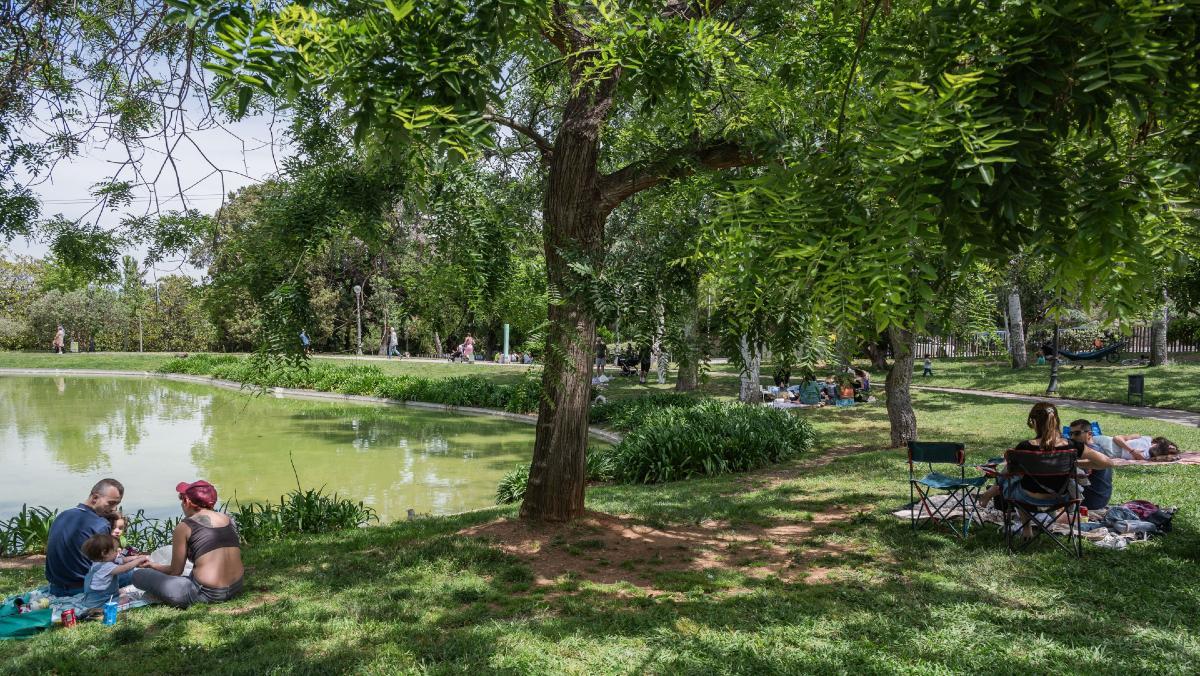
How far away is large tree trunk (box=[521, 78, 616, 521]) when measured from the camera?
7.02 meters

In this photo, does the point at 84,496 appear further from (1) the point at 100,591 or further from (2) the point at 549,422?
(2) the point at 549,422

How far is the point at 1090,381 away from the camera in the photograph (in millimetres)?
20438

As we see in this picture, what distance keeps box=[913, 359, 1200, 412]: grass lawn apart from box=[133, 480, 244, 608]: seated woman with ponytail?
18538 mm

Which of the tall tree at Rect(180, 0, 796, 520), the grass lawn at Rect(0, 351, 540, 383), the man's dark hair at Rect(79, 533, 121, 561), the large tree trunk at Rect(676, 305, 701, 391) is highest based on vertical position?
the tall tree at Rect(180, 0, 796, 520)

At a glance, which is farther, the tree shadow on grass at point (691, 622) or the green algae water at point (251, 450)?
the green algae water at point (251, 450)

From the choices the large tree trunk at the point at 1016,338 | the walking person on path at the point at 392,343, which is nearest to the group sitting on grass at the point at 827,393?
the large tree trunk at the point at 1016,338

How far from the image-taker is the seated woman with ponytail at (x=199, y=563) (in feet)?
18.2

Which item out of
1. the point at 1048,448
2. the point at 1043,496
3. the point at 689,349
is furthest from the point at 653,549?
the point at 1048,448

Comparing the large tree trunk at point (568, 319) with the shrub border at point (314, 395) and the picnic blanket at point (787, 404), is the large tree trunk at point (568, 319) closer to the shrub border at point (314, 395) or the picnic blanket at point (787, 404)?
the shrub border at point (314, 395)

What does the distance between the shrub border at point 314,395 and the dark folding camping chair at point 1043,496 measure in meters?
7.58

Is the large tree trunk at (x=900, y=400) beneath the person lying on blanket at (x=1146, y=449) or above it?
above

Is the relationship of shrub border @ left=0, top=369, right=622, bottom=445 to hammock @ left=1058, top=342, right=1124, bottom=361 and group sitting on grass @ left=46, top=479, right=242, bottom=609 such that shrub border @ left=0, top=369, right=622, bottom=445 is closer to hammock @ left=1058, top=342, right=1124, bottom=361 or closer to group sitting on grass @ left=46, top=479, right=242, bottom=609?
group sitting on grass @ left=46, top=479, right=242, bottom=609

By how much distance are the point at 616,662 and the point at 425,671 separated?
1.06 m

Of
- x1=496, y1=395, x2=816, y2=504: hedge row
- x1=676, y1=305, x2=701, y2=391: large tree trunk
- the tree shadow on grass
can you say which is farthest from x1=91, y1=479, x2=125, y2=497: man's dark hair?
x1=496, y1=395, x2=816, y2=504: hedge row
